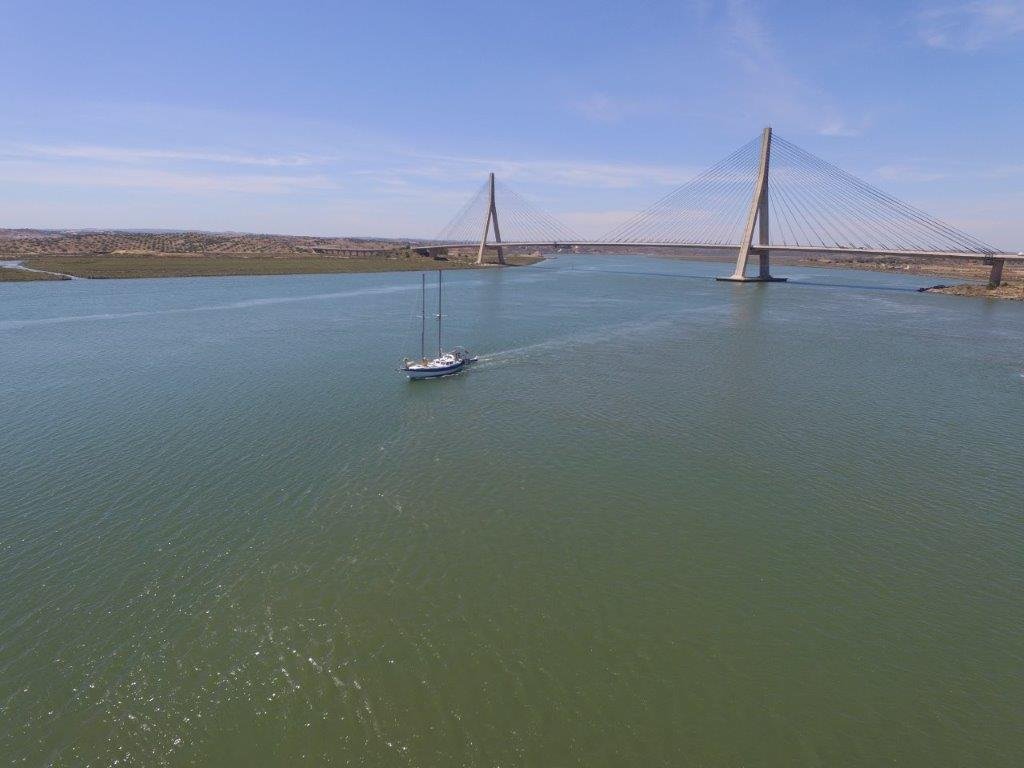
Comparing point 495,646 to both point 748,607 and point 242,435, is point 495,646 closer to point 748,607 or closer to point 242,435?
point 748,607

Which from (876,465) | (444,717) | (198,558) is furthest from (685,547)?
(198,558)

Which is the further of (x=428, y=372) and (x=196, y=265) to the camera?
(x=196, y=265)

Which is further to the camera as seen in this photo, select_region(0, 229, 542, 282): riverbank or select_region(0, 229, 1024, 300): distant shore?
select_region(0, 229, 542, 282): riverbank

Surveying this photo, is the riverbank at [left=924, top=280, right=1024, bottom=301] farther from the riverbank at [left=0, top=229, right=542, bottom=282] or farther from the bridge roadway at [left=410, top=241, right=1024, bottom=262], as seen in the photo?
the riverbank at [left=0, top=229, right=542, bottom=282]

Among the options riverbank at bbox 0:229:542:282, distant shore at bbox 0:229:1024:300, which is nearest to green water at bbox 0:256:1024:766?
riverbank at bbox 0:229:542:282

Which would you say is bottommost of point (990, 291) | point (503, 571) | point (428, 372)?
point (503, 571)

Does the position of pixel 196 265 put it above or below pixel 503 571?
above

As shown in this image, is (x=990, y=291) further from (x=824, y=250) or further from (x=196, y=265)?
(x=196, y=265)

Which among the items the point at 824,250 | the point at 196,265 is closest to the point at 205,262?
the point at 196,265

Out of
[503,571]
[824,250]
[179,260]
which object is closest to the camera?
[503,571]
